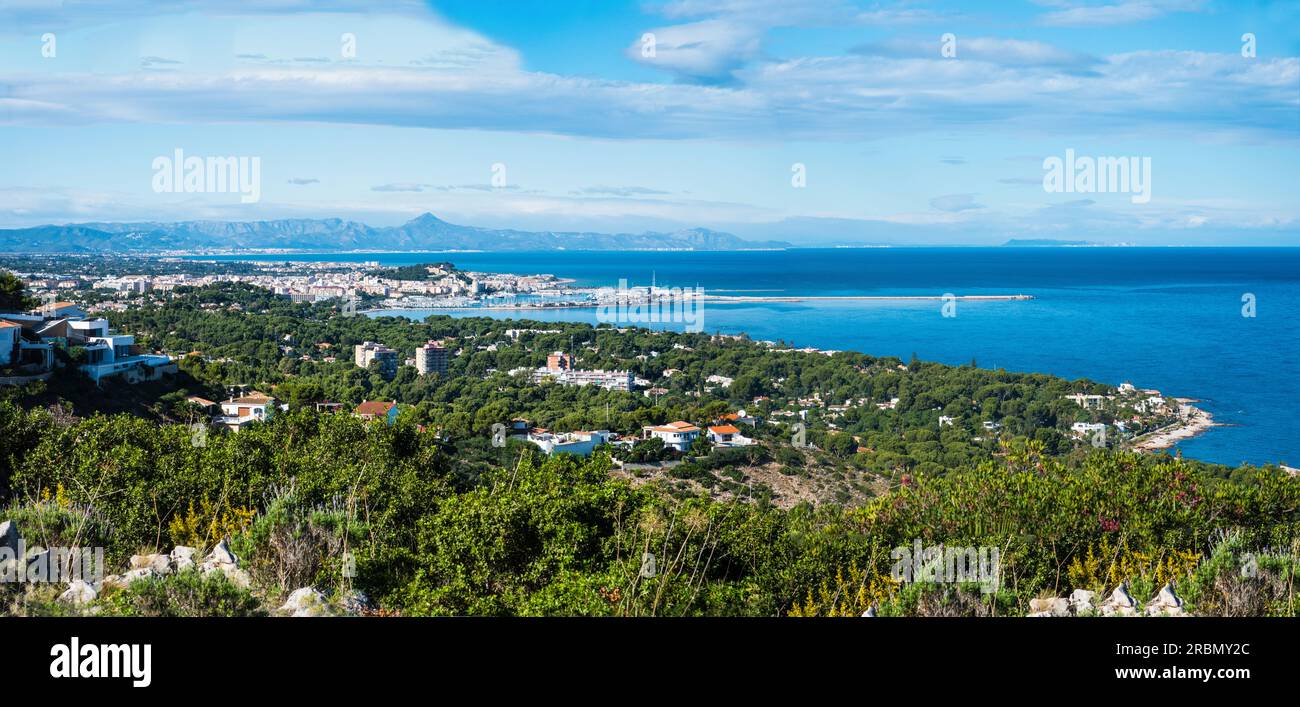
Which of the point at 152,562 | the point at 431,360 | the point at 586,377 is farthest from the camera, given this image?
the point at 431,360

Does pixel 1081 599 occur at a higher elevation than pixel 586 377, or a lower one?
higher

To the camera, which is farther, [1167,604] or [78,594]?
[1167,604]

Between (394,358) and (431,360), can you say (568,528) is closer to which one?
(431,360)

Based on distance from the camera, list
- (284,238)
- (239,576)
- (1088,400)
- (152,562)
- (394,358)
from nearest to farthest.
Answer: (239,576)
(152,562)
(1088,400)
(394,358)
(284,238)

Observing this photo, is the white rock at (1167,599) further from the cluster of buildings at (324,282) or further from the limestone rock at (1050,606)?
the cluster of buildings at (324,282)

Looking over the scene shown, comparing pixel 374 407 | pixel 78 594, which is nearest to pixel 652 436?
pixel 374 407

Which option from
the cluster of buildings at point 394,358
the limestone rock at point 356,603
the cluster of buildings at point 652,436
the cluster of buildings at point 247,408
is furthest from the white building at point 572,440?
the cluster of buildings at point 394,358
